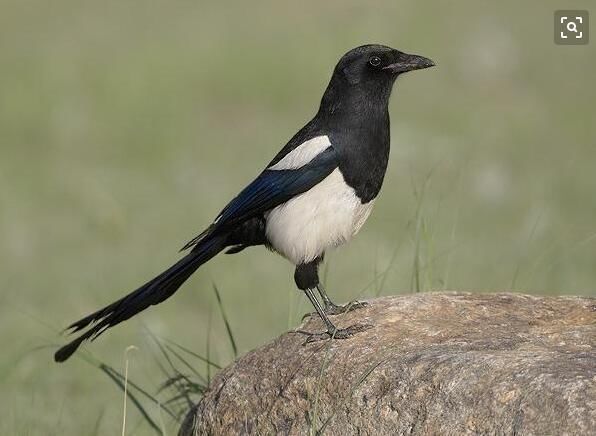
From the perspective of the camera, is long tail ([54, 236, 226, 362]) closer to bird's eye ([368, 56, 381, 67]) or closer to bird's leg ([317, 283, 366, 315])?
bird's leg ([317, 283, 366, 315])

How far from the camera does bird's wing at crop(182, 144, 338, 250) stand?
5023 mm

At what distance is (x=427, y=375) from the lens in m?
3.88

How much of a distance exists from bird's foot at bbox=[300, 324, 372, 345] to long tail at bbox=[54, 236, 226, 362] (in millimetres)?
804

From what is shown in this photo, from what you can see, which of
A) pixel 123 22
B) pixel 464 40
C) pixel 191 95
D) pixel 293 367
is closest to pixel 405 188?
pixel 191 95

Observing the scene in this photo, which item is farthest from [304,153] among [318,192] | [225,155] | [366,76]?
[225,155]

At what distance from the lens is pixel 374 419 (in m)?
3.95

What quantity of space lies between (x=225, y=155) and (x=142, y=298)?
245 inches

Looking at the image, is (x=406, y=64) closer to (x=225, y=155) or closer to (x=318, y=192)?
(x=318, y=192)

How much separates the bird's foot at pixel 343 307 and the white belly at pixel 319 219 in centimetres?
21

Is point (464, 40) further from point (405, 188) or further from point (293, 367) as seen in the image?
point (293, 367)

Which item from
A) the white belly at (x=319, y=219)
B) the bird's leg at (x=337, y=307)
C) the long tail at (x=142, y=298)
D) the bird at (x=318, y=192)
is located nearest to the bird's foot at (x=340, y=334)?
the bird's leg at (x=337, y=307)

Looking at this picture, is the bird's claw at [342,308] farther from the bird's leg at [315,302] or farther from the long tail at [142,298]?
the long tail at [142,298]

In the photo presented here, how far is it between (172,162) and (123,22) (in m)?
2.98

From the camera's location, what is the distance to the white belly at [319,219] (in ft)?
16.4
